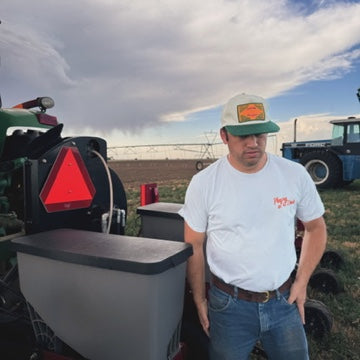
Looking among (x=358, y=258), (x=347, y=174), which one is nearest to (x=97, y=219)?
(x=358, y=258)

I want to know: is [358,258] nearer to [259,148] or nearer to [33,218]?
[259,148]

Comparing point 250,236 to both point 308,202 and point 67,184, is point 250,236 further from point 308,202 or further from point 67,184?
point 67,184

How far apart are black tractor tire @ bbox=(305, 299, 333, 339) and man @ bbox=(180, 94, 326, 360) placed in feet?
3.28

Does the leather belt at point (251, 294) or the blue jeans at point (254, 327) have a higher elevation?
the leather belt at point (251, 294)

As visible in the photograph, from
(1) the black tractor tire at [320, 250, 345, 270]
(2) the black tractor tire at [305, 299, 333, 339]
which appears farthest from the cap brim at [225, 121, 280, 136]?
(1) the black tractor tire at [320, 250, 345, 270]

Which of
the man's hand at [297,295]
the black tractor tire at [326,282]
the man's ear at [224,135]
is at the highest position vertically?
the man's ear at [224,135]

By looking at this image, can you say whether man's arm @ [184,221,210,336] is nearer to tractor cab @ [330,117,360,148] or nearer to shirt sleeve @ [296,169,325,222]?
shirt sleeve @ [296,169,325,222]

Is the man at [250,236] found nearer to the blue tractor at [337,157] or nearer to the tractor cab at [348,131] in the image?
the blue tractor at [337,157]

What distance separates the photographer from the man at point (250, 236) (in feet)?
5.58

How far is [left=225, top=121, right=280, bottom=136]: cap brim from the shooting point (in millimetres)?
1683

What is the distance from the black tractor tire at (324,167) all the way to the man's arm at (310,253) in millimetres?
11534

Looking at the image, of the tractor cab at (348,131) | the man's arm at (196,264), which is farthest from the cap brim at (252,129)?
the tractor cab at (348,131)

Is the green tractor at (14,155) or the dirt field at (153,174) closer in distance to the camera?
the green tractor at (14,155)

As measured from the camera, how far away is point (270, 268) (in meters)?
1.69
